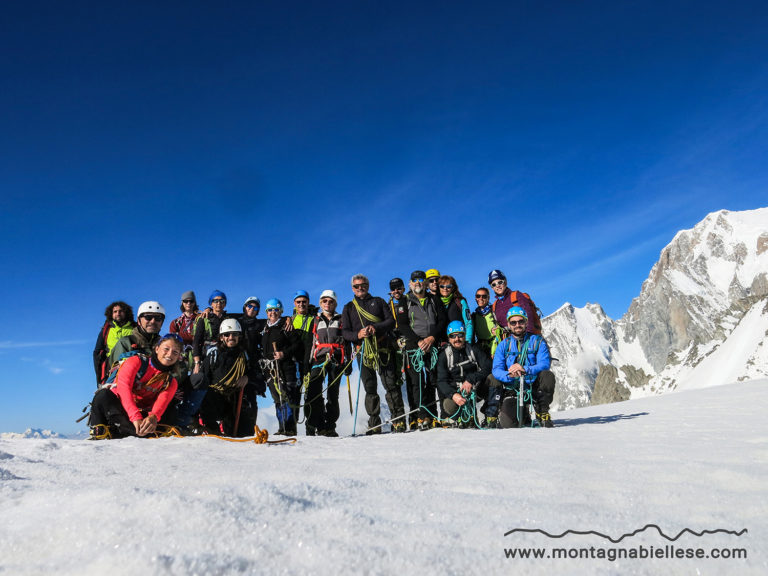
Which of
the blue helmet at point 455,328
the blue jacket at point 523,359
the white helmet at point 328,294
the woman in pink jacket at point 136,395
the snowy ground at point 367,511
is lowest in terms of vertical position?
the snowy ground at point 367,511

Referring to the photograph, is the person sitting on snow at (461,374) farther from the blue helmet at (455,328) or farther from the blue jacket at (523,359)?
the blue jacket at (523,359)

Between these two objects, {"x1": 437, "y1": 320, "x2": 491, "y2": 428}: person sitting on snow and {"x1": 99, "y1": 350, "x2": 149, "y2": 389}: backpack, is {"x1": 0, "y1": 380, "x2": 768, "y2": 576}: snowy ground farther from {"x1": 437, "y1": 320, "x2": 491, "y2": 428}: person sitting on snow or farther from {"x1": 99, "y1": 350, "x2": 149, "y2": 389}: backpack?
{"x1": 437, "y1": 320, "x2": 491, "y2": 428}: person sitting on snow

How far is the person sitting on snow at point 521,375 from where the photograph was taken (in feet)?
22.8

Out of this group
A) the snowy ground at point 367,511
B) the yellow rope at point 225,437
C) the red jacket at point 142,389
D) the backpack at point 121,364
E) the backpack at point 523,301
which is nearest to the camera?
the snowy ground at point 367,511

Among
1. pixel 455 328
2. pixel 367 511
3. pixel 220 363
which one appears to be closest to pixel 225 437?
pixel 220 363

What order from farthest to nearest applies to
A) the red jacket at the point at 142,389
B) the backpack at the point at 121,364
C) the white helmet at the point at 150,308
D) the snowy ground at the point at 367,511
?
the white helmet at the point at 150,308 < the backpack at the point at 121,364 < the red jacket at the point at 142,389 < the snowy ground at the point at 367,511

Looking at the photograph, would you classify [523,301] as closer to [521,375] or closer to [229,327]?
[521,375]

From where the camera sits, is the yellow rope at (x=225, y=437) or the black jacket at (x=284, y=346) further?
the black jacket at (x=284, y=346)

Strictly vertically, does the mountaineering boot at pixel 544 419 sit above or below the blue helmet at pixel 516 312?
below

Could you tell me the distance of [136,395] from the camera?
5.25 meters

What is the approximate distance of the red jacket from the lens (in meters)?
5.03

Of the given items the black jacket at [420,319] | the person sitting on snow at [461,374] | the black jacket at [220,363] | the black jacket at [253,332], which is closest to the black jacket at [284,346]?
the black jacket at [253,332]

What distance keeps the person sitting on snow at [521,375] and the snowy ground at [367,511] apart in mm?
3237

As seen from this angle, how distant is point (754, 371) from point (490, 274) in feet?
271
